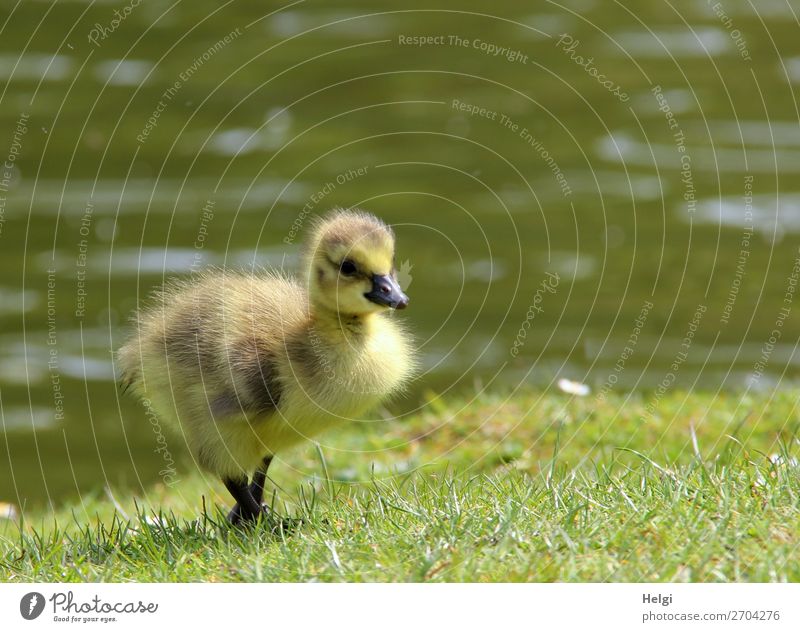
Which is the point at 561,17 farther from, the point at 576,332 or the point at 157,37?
the point at 576,332

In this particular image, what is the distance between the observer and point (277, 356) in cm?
549

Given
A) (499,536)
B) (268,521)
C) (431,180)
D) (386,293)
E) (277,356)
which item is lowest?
(431,180)

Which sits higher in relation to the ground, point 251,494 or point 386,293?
point 386,293

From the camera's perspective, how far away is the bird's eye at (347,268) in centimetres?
532

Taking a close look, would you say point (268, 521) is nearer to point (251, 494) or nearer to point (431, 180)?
point (251, 494)

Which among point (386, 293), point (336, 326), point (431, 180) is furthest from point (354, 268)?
point (431, 180)

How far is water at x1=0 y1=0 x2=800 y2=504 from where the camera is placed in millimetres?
11461

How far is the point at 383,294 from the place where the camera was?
5277 mm

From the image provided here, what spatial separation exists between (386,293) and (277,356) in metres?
0.56

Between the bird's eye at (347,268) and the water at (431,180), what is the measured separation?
13.4 ft

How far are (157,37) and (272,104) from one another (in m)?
2.19

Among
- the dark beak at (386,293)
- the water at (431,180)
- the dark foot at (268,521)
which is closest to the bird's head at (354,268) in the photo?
the dark beak at (386,293)

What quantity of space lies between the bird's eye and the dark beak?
9 centimetres

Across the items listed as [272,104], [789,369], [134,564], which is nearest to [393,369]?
[134,564]
